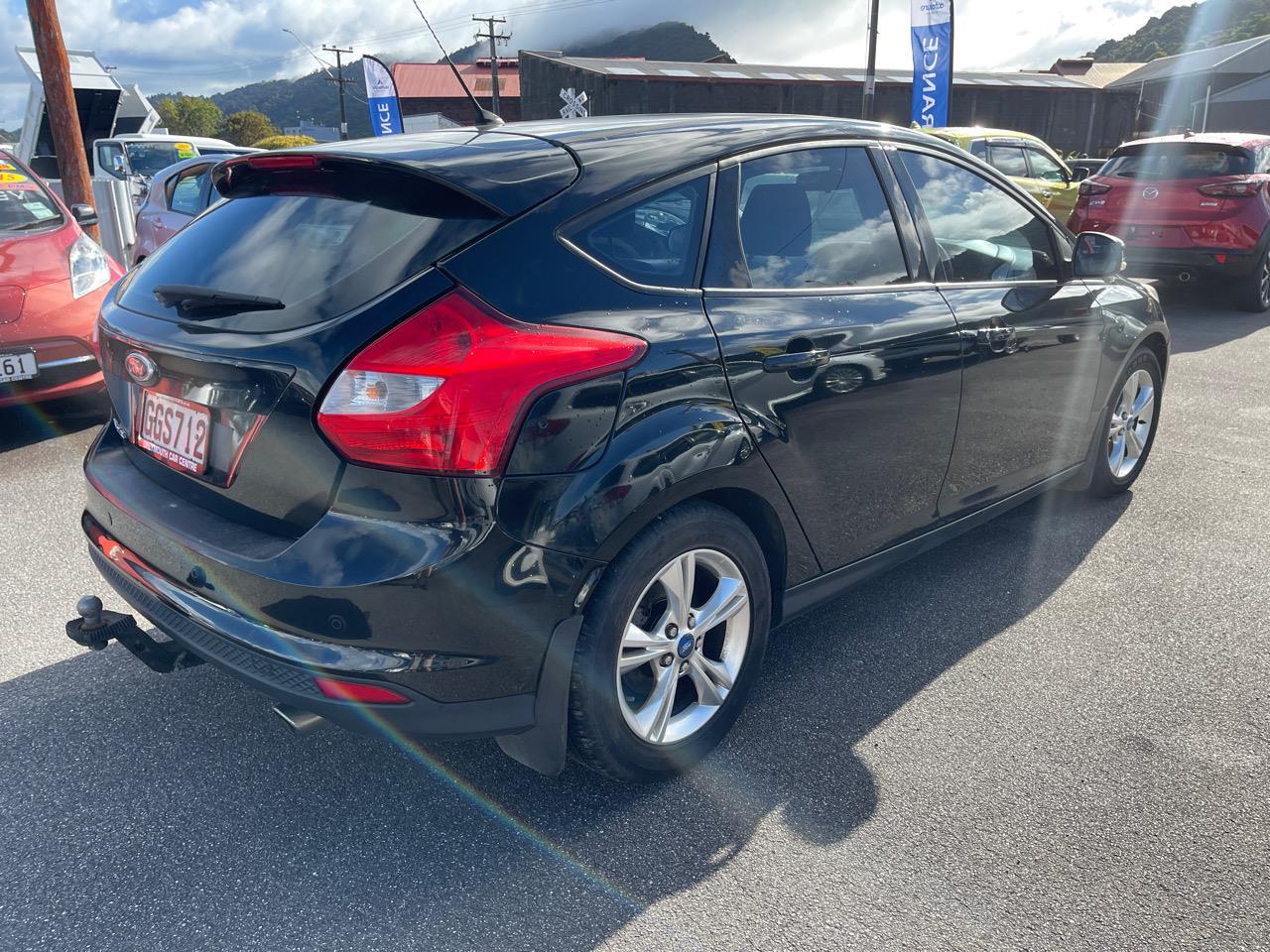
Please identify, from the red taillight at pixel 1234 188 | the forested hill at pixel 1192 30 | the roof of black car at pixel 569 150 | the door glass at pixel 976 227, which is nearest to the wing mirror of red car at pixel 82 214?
the roof of black car at pixel 569 150

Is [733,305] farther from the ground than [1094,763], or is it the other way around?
[733,305]

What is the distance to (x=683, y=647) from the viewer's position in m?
2.46

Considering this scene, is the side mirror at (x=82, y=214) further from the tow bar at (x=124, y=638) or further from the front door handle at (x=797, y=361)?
the front door handle at (x=797, y=361)

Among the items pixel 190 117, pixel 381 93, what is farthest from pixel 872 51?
pixel 190 117

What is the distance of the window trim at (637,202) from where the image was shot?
7.14 feet

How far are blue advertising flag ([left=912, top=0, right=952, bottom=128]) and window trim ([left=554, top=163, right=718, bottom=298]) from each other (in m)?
16.4

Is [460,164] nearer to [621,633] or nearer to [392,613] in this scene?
[392,613]

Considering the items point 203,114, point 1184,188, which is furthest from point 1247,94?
point 203,114

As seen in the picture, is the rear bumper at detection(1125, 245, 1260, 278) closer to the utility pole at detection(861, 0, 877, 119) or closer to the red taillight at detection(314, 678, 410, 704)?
the red taillight at detection(314, 678, 410, 704)

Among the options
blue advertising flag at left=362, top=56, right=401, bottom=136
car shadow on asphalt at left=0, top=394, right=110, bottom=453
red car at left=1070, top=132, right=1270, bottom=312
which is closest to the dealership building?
blue advertising flag at left=362, top=56, right=401, bottom=136

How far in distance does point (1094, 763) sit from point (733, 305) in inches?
61.1

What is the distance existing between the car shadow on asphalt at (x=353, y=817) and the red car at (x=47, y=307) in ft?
8.77

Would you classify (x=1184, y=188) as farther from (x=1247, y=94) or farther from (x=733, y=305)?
(x=1247, y=94)

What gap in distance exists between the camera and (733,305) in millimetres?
2443
